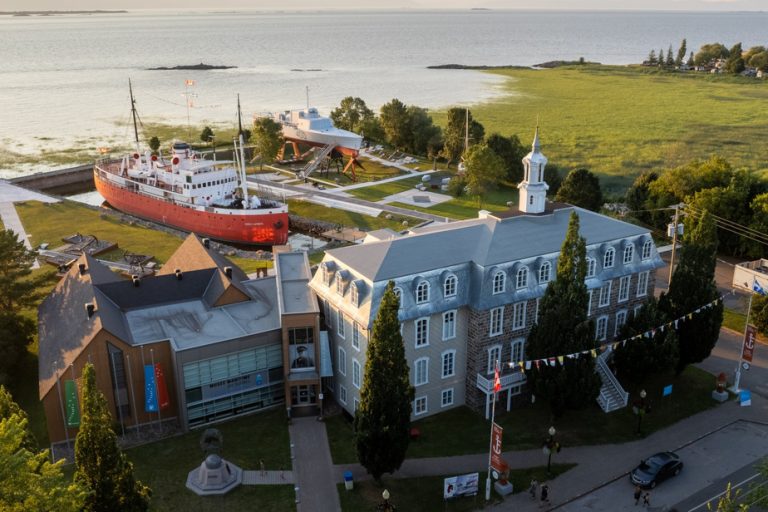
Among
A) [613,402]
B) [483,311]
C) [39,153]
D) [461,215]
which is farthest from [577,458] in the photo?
[39,153]

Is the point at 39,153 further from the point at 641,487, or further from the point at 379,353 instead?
the point at 641,487

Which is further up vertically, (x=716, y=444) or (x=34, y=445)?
(x=34, y=445)

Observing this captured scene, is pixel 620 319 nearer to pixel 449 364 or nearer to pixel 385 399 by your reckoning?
pixel 449 364

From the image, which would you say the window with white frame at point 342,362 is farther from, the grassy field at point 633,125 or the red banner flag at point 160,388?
the grassy field at point 633,125

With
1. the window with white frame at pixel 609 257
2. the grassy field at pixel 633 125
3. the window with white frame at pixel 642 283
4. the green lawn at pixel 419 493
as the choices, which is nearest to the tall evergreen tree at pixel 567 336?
the green lawn at pixel 419 493

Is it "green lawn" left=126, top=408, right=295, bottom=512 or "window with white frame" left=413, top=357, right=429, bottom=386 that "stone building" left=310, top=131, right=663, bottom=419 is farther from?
"green lawn" left=126, top=408, right=295, bottom=512

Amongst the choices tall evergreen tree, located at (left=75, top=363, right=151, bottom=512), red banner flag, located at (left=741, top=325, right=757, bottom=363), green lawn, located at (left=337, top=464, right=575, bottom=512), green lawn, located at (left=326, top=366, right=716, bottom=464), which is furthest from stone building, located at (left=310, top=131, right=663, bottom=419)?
tall evergreen tree, located at (left=75, top=363, right=151, bottom=512)
